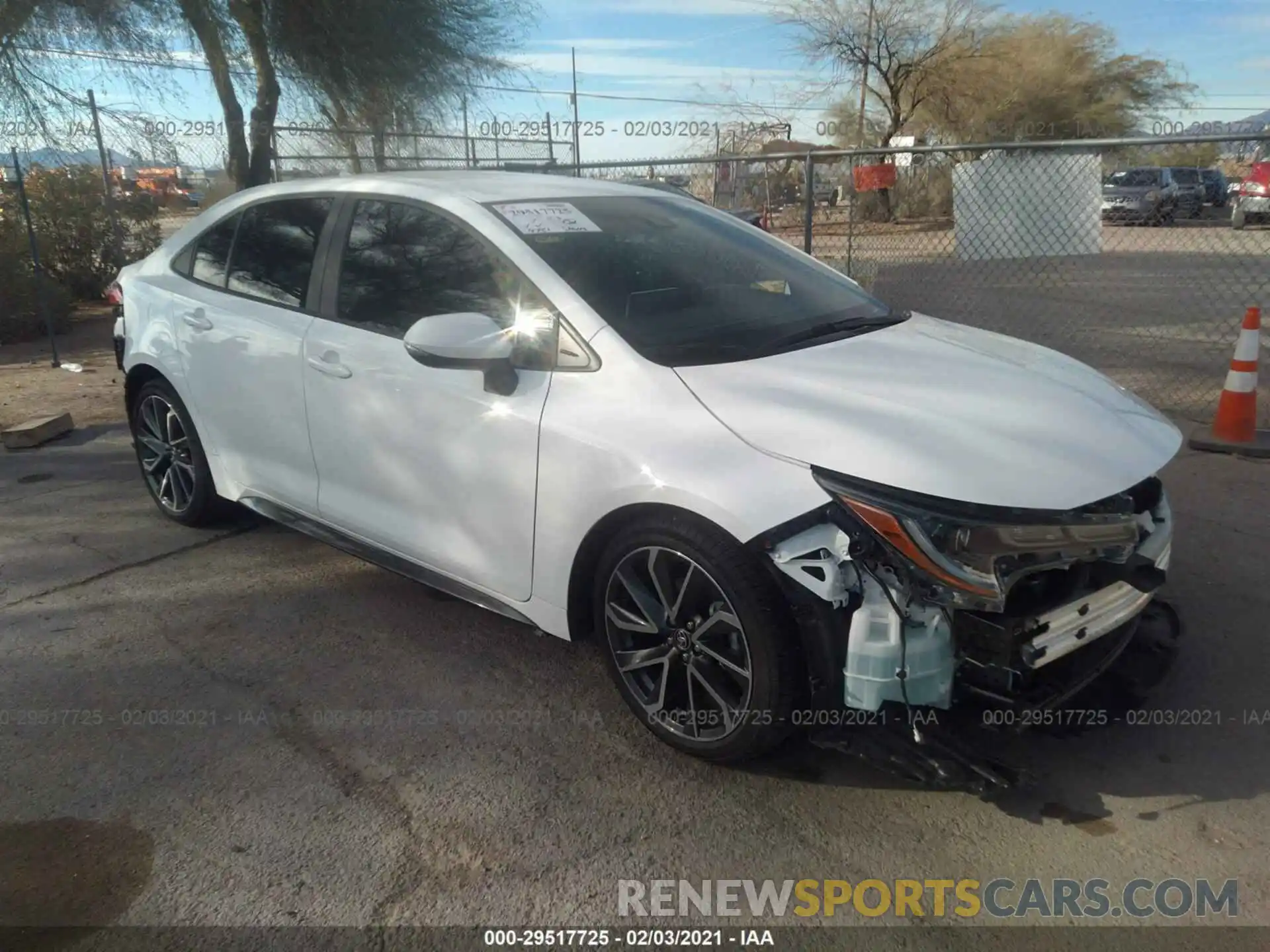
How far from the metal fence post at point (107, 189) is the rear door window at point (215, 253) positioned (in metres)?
7.74

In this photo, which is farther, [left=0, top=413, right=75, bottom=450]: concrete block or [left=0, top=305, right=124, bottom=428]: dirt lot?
[left=0, top=305, right=124, bottom=428]: dirt lot

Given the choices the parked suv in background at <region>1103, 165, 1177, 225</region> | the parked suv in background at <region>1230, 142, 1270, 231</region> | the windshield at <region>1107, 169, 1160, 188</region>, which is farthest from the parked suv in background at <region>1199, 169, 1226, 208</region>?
the parked suv in background at <region>1230, 142, 1270, 231</region>

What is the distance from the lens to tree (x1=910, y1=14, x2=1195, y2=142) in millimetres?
32062

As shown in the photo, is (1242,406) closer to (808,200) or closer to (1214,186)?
(808,200)

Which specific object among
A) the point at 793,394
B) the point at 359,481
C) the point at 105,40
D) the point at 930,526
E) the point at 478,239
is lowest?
the point at 359,481

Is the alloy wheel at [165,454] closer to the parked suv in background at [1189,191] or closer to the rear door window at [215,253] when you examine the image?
the rear door window at [215,253]

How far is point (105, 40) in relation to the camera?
10617 mm

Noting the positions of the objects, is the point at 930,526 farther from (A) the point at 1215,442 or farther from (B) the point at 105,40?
(B) the point at 105,40

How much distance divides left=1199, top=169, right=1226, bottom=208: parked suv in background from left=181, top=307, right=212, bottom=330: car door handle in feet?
73.3

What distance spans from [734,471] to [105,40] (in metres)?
11.1

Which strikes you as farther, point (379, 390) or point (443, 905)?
point (379, 390)

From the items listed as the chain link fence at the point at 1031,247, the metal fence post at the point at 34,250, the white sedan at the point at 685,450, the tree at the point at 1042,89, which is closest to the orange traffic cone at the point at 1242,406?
the chain link fence at the point at 1031,247

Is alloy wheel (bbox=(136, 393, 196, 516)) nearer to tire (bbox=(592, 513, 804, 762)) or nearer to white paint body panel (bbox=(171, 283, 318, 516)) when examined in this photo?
white paint body panel (bbox=(171, 283, 318, 516))

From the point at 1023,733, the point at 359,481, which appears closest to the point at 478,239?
the point at 359,481
